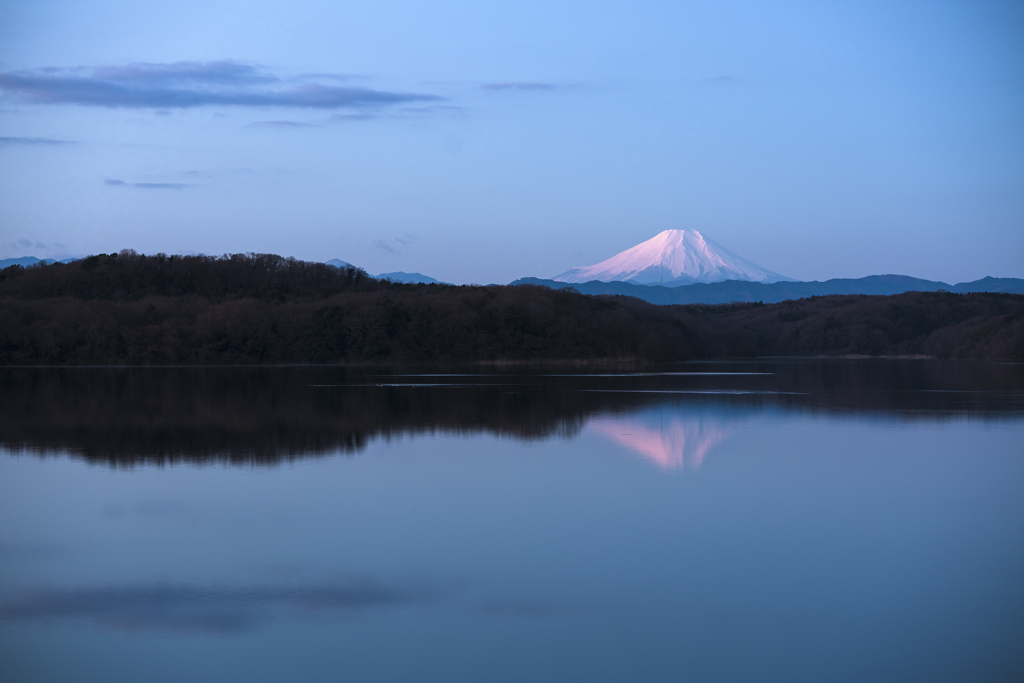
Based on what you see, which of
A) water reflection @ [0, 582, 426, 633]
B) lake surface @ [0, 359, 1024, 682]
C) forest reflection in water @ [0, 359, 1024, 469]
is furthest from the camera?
forest reflection in water @ [0, 359, 1024, 469]

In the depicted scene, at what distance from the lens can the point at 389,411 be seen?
1059 inches

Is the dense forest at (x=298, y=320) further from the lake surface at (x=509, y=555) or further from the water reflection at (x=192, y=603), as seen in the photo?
the water reflection at (x=192, y=603)

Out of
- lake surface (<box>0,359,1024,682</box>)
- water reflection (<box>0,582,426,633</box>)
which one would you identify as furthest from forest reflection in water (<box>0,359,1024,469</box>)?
water reflection (<box>0,582,426,633</box>)

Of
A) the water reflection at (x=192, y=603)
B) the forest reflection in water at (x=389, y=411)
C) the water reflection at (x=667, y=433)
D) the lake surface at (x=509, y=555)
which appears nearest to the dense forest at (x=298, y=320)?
the forest reflection in water at (x=389, y=411)

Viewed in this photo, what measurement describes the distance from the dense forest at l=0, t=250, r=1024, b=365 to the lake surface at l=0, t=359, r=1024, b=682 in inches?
2092

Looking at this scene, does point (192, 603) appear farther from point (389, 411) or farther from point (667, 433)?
point (389, 411)

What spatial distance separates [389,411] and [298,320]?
182 feet

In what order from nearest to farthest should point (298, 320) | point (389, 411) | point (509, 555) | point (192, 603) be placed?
1. point (192, 603)
2. point (509, 555)
3. point (389, 411)
4. point (298, 320)

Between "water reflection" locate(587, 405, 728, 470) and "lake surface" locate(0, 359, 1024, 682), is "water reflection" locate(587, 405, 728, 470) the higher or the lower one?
the higher one

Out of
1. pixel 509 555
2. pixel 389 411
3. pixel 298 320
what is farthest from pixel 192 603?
pixel 298 320

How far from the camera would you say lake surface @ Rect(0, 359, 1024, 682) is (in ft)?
23.5

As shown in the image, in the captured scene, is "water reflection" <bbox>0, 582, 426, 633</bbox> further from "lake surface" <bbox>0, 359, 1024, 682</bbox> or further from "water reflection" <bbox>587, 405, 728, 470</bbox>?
"water reflection" <bbox>587, 405, 728, 470</bbox>

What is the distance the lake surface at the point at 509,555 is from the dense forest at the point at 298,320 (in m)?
53.1

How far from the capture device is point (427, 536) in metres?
10.9
